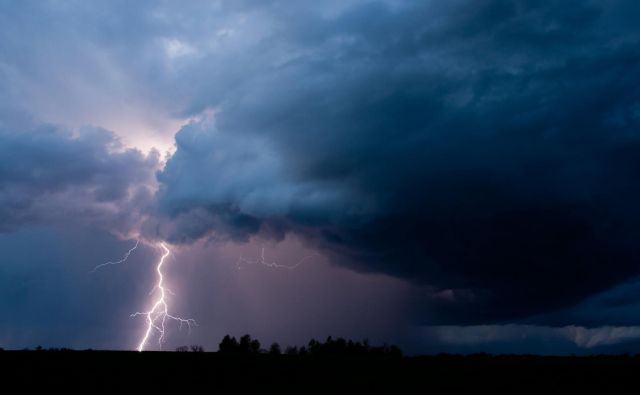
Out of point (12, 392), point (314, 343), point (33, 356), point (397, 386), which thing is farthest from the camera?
point (314, 343)

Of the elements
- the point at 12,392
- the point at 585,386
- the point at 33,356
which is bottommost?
the point at 585,386

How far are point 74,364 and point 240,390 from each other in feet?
40.1

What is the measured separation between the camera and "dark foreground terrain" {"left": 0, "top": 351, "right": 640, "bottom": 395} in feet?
103

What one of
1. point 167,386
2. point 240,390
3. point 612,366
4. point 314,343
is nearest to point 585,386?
point 612,366

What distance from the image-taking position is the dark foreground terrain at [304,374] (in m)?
31.5

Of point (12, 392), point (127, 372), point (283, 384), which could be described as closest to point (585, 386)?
point (283, 384)

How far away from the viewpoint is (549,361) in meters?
43.3

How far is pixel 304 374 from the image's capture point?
3638 cm

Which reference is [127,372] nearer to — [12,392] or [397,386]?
[12,392]

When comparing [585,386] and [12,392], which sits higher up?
[12,392]

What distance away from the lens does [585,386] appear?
32.6 m

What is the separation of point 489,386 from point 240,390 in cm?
1389

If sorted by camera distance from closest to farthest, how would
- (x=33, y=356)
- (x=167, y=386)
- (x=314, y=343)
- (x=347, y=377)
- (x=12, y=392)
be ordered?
(x=12, y=392) → (x=167, y=386) → (x=347, y=377) → (x=33, y=356) → (x=314, y=343)

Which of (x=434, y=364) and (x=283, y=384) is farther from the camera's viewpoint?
(x=434, y=364)
